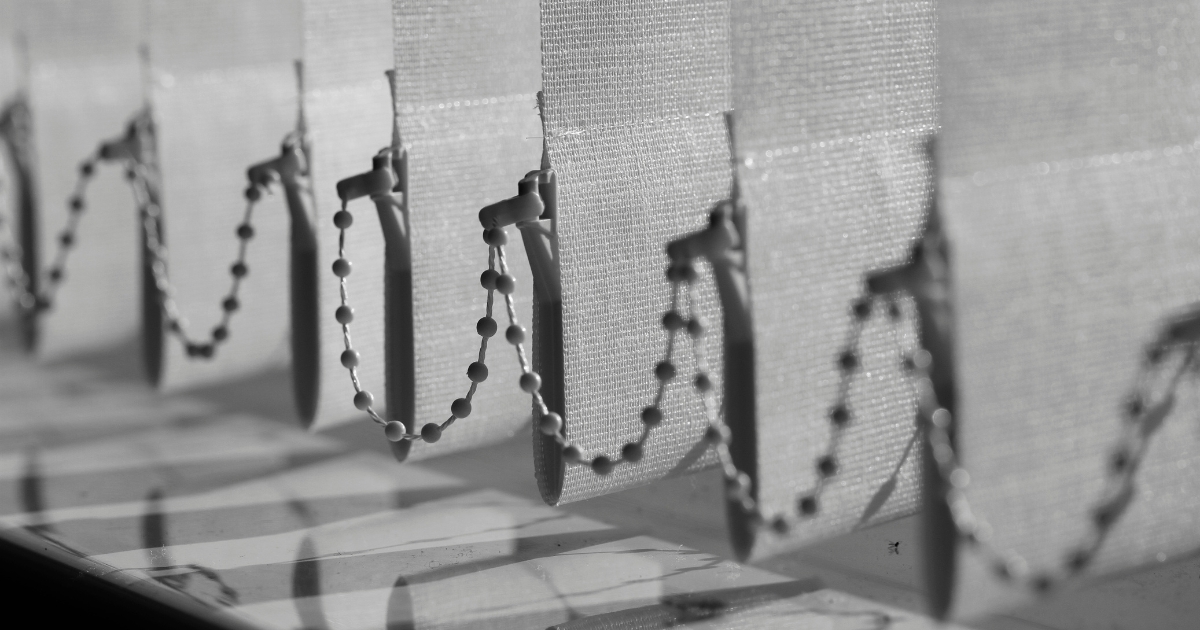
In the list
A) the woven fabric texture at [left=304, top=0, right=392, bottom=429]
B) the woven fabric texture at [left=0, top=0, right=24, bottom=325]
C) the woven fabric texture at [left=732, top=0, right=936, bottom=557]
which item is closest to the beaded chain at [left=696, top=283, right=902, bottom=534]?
the woven fabric texture at [left=732, top=0, right=936, bottom=557]

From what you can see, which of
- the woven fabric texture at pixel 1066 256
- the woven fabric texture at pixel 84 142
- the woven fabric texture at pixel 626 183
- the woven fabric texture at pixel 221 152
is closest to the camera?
the woven fabric texture at pixel 1066 256

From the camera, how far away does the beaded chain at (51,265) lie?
94cm

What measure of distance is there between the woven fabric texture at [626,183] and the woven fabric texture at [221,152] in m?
0.34

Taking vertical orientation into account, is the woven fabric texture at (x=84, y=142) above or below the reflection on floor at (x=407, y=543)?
above

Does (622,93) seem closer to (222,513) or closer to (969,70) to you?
(969,70)

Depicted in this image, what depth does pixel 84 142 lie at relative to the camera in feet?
3.35

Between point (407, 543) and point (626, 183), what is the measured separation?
0.22 metres

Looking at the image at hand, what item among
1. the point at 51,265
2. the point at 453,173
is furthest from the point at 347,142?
the point at 51,265

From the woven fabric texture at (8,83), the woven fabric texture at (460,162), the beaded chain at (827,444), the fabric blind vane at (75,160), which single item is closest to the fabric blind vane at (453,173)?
the woven fabric texture at (460,162)

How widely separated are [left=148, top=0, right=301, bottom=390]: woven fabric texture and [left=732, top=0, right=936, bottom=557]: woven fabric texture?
44 centimetres

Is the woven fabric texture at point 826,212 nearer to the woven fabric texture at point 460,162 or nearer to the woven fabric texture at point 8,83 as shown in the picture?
the woven fabric texture at point 460,162

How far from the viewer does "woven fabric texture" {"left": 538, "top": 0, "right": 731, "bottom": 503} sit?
63 cm

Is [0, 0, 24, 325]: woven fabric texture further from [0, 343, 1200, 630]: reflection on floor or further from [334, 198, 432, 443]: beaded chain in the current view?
[334, 198, 432, 443]: beaded chain

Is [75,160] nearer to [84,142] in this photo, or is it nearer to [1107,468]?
[84,142]
